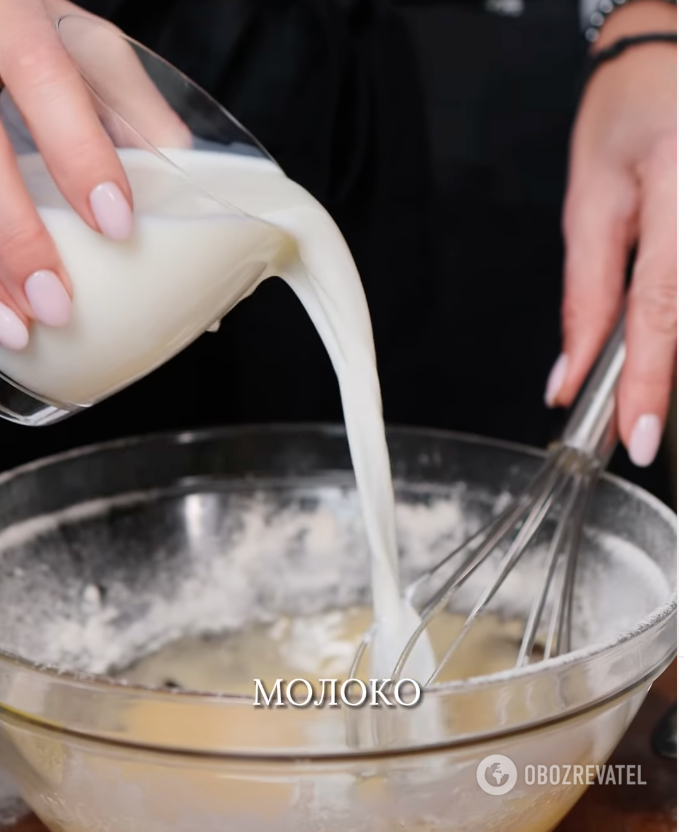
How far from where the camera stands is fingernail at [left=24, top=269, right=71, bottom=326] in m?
0.43

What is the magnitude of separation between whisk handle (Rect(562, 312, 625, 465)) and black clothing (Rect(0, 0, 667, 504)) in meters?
0.29

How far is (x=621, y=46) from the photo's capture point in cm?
79

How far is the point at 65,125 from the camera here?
0.43 meters

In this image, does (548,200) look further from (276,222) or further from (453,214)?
(276,222)

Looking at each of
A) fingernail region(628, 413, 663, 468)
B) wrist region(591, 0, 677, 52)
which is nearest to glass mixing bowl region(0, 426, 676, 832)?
fingernail region(628, 413, 663, 468)

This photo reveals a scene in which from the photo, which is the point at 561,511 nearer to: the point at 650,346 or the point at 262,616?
the point at 650,346

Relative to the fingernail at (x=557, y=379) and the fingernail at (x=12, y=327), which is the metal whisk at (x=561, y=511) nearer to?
the fingernail at (x=557, y=379)

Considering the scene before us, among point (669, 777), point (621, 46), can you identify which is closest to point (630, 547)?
point (669, 777)

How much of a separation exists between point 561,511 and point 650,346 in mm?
118

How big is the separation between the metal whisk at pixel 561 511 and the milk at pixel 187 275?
83 millimetres

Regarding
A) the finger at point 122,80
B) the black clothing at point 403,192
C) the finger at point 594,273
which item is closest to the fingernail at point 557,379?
the finger at point 594,273

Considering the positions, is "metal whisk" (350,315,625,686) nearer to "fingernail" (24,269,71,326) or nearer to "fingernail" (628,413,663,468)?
"fingernail" (628,413,663,468)

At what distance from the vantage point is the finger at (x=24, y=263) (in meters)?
0.42

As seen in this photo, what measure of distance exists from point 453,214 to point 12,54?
0.70 m
